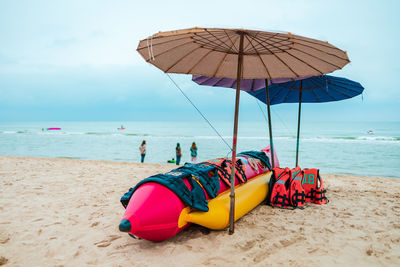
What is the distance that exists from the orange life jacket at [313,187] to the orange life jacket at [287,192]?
311 mm

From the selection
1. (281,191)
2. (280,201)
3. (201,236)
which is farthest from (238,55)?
(280,201)

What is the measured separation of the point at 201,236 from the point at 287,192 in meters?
2.13

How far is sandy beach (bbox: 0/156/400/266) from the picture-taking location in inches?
108

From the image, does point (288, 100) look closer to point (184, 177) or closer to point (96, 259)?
point (184, 177)

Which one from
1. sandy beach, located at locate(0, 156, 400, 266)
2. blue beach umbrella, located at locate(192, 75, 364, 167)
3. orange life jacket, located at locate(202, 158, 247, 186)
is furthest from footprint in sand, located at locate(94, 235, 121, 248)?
blue beach umbrella, located at locate(192, 75, 364, 167)

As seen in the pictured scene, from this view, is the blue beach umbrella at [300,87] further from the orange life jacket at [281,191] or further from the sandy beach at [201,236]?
the sandy beach at [201,236]

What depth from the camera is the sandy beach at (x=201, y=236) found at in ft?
8.96

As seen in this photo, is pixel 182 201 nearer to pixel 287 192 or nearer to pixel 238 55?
pixel 238 55

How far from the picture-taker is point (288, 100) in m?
6.94

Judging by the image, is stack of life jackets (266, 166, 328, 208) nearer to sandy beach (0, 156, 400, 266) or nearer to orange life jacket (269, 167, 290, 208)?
orange life jacket (269, 167, 290, 208)

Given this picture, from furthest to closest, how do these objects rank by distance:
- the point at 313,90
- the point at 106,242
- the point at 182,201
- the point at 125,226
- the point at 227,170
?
the point at 313,90, the point at 227,170, the point at 106,242, the point at 182,201, the point at 125,226

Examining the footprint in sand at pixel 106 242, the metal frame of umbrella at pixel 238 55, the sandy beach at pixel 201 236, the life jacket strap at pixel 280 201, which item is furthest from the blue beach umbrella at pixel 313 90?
the footprint in sand at pixel 106 242

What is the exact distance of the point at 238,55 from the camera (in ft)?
10.9

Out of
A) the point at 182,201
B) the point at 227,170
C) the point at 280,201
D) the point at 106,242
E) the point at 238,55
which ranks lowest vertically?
the point at 106,242
